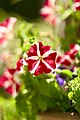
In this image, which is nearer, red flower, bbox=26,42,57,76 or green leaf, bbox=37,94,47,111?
red flower, bbox=26,42,57,76

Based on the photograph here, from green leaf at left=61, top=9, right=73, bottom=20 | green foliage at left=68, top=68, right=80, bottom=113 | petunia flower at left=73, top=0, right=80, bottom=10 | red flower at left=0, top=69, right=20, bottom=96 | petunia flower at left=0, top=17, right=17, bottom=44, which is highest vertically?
petunia flower at left=73, top=0, right=80, bottom=10

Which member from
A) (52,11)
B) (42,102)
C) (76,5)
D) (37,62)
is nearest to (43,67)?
(37,62)

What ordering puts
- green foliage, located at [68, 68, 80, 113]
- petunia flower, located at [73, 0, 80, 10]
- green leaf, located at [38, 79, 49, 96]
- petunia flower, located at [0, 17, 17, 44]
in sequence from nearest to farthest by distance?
green foliage, located at [68, 68, 80, 113], green leaf, located at [38, 79, 49, 96], petunia flower, located at [73, 0, 80, 10], petunia flower, located at [0, 17, 17, 44]

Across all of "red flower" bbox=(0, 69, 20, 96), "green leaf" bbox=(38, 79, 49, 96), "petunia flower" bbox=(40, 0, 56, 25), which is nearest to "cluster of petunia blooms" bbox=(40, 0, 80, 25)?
"petunia flower" bbox=(40, 0, 56, 25)

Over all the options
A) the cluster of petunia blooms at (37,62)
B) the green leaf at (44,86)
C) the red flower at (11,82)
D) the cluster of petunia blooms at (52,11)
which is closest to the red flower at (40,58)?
the cluster of petunia blooms at (37,62)

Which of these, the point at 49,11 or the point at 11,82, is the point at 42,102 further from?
the point at 49,11

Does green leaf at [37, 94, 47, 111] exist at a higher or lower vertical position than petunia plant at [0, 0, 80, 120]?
lower

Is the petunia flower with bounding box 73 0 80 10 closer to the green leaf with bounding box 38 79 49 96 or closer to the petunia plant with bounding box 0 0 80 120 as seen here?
the petunia plant with bounding box 0 0 80 120

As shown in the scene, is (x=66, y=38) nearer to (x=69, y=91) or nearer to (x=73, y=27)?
(x=73, y=27)
